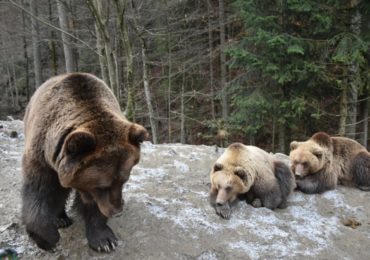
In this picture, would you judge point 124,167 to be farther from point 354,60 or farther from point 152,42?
point 152,42

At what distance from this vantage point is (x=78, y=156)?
2.84 meters

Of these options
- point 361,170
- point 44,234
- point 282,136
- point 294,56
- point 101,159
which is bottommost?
point 282,136

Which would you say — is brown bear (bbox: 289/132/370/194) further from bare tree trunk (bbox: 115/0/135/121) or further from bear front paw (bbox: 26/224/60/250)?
bear front paw (bbox: 26/224/60/250)

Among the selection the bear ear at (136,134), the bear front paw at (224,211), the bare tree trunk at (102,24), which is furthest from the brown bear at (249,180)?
the bare tree trunk at (102,24)

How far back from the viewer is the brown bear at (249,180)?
15.7ft

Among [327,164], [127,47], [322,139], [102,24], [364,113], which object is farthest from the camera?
[364,113]

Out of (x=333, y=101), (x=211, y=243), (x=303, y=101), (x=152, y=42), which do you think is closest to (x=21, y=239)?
(x=211, y=243)

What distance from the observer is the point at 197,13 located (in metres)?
16.8

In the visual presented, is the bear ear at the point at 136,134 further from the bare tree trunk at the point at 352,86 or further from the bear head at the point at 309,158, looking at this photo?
the bare tree trunk at the point at 352,86

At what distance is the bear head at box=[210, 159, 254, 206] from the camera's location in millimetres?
4750

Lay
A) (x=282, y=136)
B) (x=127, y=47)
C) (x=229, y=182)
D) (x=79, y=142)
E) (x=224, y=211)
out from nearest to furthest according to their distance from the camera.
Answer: (x=79, y=142) → (x=224, y=211) → (x=229, y=182) → (x=127, y=47) → (x=282, y=136)

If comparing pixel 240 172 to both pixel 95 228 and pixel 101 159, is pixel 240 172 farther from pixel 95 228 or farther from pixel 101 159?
pixel 101 159

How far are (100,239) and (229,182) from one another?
1763mm

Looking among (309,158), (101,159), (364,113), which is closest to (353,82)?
(364,113)
